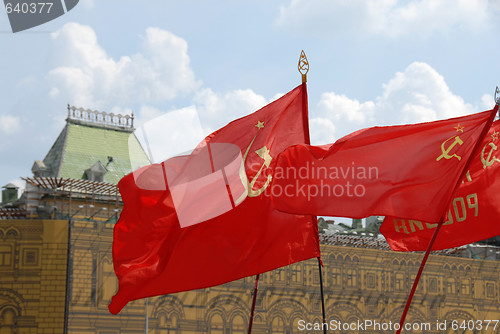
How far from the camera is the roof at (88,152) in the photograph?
49031 mm

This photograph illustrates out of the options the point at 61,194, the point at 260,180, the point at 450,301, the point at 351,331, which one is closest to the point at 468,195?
the point at 260,180

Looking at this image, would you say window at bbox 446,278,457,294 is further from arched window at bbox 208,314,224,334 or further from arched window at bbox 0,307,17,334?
arched window at bbox 0,307,17,334

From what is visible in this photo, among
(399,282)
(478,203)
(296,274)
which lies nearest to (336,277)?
(296,274)

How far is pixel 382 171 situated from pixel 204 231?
3.65 metres

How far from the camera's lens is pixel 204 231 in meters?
16.8

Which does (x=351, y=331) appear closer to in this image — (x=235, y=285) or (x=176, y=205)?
(x=235, y=285)

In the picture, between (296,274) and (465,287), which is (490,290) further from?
(296,274)

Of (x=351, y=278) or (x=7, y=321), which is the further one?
(x=351, y=278)

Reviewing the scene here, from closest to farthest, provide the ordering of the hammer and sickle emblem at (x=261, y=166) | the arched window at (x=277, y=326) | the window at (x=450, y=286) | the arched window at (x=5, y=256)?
1. the hammer and sickle emblem at (x=261, y=166)
2. the arched window at (x=5, y=256)
3. the arched window at (x=277, y=326)
4. the window at (x=450, y=286)

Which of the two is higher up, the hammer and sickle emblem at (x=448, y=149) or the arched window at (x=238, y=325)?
the hammer and sickle emblem at (x=448, y=149)

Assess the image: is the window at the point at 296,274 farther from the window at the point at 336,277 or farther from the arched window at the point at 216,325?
the arched window at the point at 216,325

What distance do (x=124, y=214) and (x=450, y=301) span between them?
34.9 meters

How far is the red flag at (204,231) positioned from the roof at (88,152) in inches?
1244

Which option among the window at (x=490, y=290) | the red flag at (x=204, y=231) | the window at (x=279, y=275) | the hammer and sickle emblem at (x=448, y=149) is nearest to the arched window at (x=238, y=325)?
the window at (x=279, y=275)
